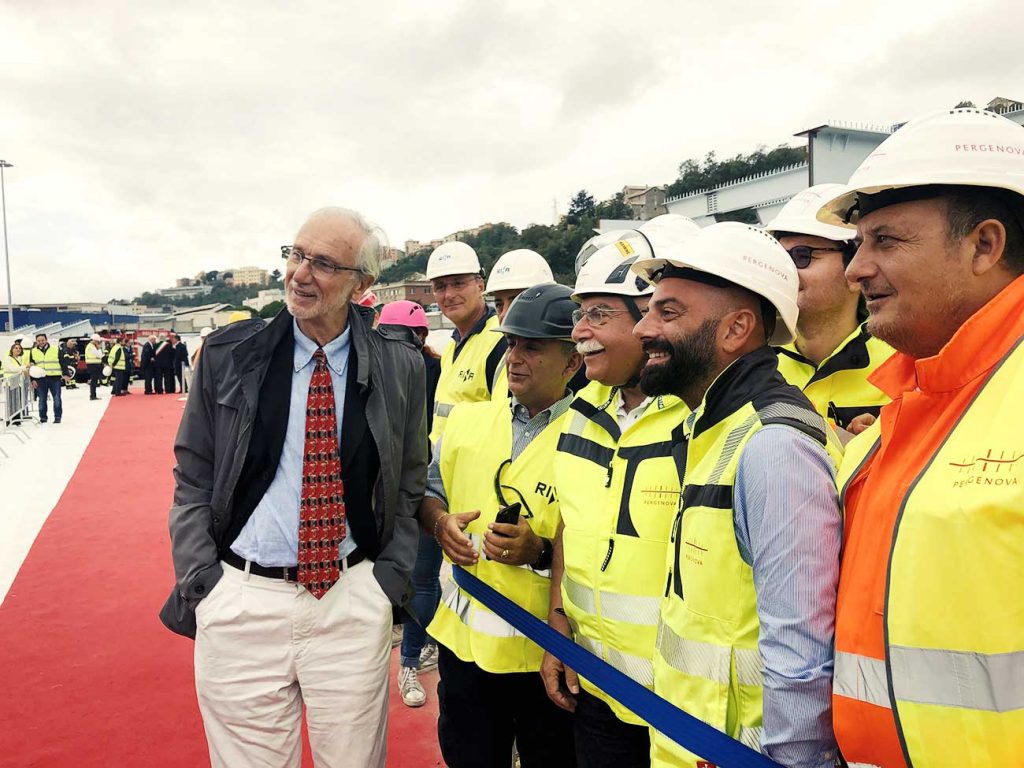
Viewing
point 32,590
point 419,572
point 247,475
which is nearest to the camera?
point 247,475

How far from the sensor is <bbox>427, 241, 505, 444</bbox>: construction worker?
4.40 metres

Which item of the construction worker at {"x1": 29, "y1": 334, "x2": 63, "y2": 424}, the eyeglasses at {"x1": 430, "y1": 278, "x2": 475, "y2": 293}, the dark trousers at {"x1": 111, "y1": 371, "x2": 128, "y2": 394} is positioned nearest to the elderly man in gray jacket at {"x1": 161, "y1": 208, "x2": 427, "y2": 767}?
the eyeglasses at {"x1": 430, "y1": 278, "x2": 475, "y2": 293}

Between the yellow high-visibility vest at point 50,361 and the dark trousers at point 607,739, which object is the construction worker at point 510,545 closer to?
the dark trousers at point 607,739

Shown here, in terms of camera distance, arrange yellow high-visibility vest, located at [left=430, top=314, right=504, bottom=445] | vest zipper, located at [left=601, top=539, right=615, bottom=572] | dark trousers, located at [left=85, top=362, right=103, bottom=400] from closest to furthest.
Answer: vest zipper, located at [left=601, top=539, right=615, bottom=572] → yellow high-visibility vest, located at [left=430, top=314, right=504, bottom=445] → dark trousers, located at [left=85, top=362, right=103, bottom=400]

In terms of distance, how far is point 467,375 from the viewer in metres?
4.52

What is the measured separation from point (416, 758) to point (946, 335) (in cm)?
326

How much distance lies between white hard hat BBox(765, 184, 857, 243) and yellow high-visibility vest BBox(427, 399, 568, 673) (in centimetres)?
117

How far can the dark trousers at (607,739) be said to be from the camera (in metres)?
2.19

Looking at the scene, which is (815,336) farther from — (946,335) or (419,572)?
(419,572)

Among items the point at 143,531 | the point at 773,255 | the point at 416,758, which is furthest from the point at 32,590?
the point at 773,255

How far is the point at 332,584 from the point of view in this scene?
2.48 m

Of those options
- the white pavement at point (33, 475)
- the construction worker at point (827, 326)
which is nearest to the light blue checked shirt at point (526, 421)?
the construction worker at point (827, 326)

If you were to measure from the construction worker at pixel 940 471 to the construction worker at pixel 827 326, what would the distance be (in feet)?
3.52

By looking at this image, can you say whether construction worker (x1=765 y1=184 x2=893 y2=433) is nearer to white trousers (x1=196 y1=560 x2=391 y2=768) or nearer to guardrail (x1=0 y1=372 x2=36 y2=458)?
white trousers (x1=196 y1=560 x2=391 y2=768)
